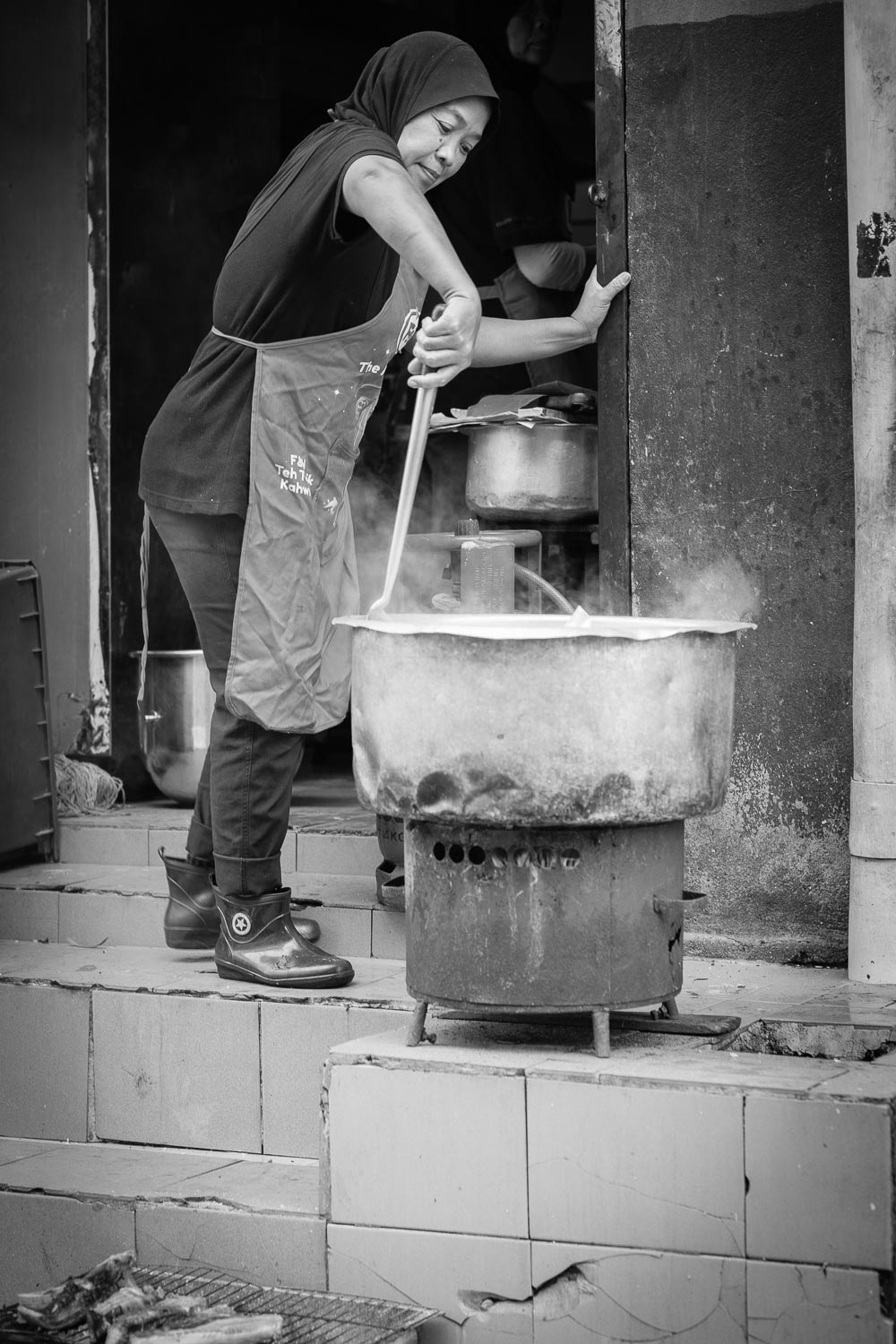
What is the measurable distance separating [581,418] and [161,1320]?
109 inches

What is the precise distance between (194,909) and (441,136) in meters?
2.06

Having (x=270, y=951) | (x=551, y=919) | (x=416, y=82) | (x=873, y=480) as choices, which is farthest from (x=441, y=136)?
(x=270, y=951)

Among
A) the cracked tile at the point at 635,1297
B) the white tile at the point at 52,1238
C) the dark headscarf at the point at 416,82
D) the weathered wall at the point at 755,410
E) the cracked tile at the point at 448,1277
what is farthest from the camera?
the weathered wall at the point at 755,410

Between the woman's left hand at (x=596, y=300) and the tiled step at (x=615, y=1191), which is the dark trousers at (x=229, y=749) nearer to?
the tiled step at (x=615, y=1191)

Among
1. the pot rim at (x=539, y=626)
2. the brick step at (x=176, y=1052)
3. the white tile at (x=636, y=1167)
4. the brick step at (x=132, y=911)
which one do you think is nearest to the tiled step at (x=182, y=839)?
the brick step at (x=132, y=911)

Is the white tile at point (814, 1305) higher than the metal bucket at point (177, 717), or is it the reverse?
the metal bucket at point (177, 717)

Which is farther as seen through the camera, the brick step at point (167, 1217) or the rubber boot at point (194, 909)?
the rubber boot at point (194, 909)

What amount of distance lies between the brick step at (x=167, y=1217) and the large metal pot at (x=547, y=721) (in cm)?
94

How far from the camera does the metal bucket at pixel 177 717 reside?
5.70 m

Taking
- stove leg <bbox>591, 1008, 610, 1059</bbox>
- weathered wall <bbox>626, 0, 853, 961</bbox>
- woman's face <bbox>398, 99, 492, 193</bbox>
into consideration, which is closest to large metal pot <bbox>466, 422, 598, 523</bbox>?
weathered wall <bbox>626, 0, 853, 961</bbox>

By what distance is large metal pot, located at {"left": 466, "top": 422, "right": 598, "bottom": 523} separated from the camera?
183 inches

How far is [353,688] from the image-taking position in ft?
10.6

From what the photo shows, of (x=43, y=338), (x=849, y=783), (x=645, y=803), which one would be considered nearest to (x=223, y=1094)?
(x=645, y=803)

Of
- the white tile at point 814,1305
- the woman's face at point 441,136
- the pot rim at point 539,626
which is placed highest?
the woman's face at point 441,136
